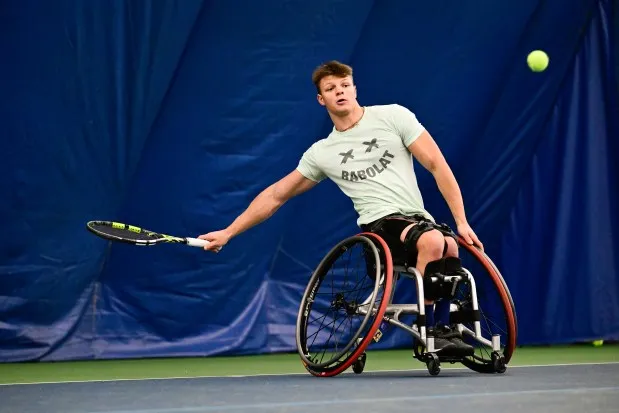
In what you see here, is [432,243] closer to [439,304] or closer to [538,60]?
[439,304]

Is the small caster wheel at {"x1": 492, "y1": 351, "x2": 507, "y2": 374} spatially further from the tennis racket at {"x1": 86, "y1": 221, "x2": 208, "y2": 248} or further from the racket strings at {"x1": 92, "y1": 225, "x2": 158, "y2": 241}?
the racket strings at {"x1": 92, "y1": 225, "x2": 158, "y2": 241}

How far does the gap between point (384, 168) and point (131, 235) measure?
40.5 inches

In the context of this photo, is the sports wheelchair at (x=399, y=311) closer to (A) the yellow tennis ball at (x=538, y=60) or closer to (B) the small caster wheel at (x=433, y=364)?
(B) the small caster wheel at (x=433, y=364)

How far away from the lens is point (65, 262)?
5648 millimetres

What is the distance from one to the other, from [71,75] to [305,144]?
1280 mm

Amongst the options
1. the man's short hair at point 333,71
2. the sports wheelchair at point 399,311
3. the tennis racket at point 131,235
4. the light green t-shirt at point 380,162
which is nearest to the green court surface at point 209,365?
the sports wheelchair at point 399,311

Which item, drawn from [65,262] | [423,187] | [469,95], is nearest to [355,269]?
[423,187]

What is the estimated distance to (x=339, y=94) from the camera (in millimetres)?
4820

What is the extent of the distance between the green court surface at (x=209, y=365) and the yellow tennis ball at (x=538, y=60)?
4.84 ft

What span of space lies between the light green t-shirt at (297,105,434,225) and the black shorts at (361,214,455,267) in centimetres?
4

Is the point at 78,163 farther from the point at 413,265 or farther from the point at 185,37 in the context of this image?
the point at 413,265

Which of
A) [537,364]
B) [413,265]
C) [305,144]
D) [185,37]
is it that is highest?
[185,37]

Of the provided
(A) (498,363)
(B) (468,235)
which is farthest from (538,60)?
(A) (498,363)

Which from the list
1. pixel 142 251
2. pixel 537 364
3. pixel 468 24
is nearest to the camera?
pixel 537 364
